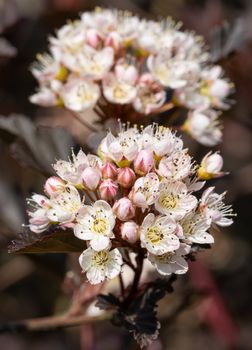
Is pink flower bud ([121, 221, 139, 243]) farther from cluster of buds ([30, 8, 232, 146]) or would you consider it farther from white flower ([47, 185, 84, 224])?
cluster of buds ([30, 8, 232, 146])

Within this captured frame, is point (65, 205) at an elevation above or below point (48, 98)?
below

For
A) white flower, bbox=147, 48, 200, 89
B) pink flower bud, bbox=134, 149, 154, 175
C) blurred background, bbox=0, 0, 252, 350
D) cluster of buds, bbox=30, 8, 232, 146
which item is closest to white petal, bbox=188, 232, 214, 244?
pink flower bud, bbox=134, 149, 154, 175

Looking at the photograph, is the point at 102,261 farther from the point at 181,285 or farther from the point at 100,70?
the point at 181,285

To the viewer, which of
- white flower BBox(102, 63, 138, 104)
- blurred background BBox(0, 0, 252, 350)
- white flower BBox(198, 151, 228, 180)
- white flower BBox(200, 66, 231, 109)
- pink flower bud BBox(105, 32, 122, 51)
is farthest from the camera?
blurred background BBox(0, 0, 252, 350)

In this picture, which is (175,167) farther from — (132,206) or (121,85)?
(121,85)

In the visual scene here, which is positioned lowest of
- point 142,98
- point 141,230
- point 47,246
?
point 47,246

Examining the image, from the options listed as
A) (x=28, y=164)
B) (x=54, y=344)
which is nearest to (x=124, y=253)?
(x=28, y=164)

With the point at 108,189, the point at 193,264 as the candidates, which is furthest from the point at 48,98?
the point at 193,264
